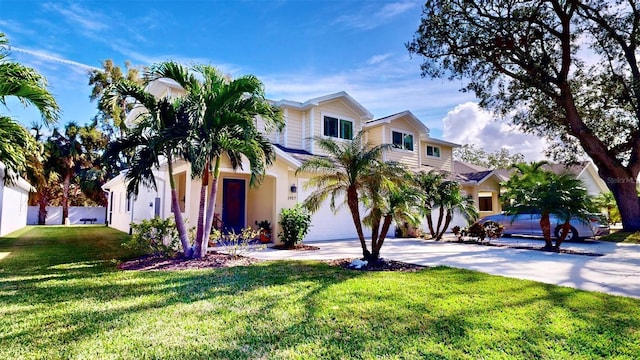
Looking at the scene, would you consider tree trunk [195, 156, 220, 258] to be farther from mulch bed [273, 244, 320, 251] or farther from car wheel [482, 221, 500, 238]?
car wheel [482, 221, 500, 238]

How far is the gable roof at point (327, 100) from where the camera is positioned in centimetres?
1650

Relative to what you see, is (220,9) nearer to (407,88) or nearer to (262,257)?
(262,257)

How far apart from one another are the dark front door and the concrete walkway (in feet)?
13.2

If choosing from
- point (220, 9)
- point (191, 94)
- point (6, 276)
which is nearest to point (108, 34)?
point (220, 9)

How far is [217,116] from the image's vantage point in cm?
878

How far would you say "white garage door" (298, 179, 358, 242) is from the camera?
14.8 metres

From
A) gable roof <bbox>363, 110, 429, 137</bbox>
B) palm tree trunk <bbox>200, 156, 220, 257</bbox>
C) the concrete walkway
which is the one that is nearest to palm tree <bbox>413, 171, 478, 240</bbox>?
the concrete walkway

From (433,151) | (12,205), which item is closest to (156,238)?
(12,205)

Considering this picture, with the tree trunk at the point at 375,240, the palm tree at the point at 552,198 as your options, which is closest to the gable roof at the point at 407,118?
the palm tree at the point at 552,198

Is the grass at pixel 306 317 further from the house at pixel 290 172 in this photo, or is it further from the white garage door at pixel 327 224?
the white garage door at pixel 327 224

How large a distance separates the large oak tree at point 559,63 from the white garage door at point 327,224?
946cm

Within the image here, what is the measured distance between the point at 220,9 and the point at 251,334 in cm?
1116

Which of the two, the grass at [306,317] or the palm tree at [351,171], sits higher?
the palm tree at [351,171]

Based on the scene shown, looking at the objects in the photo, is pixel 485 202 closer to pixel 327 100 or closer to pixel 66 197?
pixel 327 100
